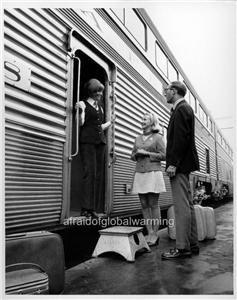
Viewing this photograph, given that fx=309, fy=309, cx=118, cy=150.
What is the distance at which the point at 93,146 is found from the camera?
234cm

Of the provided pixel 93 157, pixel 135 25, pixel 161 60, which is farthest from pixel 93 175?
pixel 161 60

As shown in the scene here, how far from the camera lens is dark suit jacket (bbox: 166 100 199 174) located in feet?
7.04

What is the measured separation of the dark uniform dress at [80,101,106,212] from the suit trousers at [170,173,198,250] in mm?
574

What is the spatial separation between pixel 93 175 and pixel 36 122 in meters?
0.80

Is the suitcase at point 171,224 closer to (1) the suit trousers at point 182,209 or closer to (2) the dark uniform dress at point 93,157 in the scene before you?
(1) the suit trousers at point 182,209

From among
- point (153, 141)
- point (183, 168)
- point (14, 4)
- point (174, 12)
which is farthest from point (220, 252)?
point (14, 4)

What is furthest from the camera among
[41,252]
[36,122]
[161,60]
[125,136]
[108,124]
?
[161,60]

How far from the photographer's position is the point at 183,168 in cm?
Answer: 218

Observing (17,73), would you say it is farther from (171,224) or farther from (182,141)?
(171,224)

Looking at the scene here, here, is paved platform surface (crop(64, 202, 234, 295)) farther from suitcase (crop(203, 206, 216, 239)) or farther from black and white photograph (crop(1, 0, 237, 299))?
suitcase (crop(203, 206, 216, 239))

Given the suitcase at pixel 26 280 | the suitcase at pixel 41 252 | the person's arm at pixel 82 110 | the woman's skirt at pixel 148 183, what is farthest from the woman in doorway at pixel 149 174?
the suitcase at pixel 26 280

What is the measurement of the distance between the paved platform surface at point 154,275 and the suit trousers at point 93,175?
39cm

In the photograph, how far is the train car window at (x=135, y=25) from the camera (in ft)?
8.43

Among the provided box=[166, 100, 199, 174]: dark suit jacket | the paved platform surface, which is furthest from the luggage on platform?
box=[166, 100, 199, 174]: dark suit jacket
